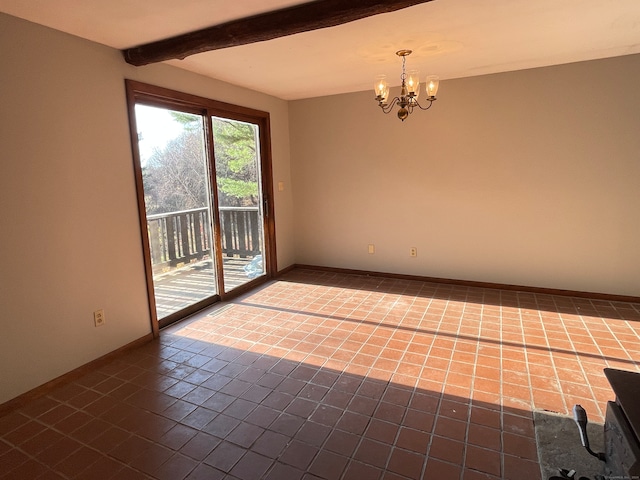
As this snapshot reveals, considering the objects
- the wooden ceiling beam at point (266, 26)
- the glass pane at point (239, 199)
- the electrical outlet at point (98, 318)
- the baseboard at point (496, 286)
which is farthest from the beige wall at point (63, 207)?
the baseboard at point (496, 286)

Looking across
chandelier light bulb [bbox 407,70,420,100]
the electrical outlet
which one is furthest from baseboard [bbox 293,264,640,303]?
the electrical outlet

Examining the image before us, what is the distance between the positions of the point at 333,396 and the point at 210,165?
263 cm

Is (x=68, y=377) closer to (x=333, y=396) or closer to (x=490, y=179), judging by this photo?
(x=333, y=396)

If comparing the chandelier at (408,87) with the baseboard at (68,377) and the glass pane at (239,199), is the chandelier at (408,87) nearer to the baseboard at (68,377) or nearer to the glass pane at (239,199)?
the glass pane at (239,199)

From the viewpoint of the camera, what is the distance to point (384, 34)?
260cm

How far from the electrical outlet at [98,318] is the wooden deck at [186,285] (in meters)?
0.65

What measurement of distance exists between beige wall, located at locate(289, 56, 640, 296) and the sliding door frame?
1.93ft

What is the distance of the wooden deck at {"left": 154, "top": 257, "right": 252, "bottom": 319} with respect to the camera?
3473 millimetres

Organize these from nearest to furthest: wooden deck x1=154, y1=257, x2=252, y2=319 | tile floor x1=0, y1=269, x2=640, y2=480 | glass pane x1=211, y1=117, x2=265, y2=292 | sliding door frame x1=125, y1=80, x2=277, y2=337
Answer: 1. tile floor x1=0, y1=269, x2=640, y2=480
2. sliding door frame x1=125, y1=80, x2=277, y2=337
3. wooden deck x1=154, y1=257, x2=252, y2=319
4. glass pane x1=211, y1=117, x2=265, y2=292

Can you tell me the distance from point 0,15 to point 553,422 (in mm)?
3866

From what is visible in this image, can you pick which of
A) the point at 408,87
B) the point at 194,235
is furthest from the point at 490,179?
the point at 194,235

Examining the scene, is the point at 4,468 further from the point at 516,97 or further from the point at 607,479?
the point at 516,97

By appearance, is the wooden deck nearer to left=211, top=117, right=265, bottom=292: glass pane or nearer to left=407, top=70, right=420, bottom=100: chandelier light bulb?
left=211, top=117, right=265, bottom=292: glass pane

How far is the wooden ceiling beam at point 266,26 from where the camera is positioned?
196 centimetres
